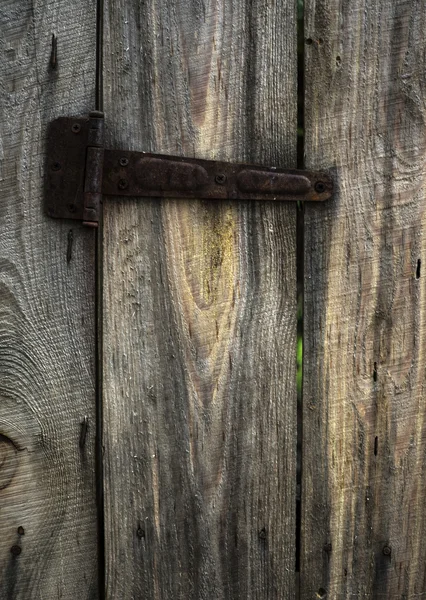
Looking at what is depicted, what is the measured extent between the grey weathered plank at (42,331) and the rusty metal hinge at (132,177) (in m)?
0.03

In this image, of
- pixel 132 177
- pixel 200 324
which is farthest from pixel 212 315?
pixel 132 177

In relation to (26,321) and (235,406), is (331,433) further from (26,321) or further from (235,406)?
(26,321)

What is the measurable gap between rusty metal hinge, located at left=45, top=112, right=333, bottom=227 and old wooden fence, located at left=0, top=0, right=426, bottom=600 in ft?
0.07

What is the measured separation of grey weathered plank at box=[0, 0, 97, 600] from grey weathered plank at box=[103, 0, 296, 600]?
0.13 feet

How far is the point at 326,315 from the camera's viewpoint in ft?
3.91

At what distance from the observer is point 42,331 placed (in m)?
1.15

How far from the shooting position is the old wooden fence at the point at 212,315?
3.73ft

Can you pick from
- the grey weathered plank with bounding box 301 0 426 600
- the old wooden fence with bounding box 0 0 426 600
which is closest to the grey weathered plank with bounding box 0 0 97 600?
the old wooden fence with bounding box 0 0 426 600

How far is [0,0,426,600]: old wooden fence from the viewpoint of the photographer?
1.14 metres

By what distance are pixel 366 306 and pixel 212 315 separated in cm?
24

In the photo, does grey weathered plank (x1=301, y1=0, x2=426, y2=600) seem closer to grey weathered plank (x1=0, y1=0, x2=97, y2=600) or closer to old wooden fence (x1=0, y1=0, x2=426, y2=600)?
old wooden fence (x1=0, y1=0, x2=426, y2=600)

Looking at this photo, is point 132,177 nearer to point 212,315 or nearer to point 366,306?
point 212,315

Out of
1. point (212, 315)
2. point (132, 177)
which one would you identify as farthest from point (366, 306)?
point (132, 177)

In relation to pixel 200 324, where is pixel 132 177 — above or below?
above
